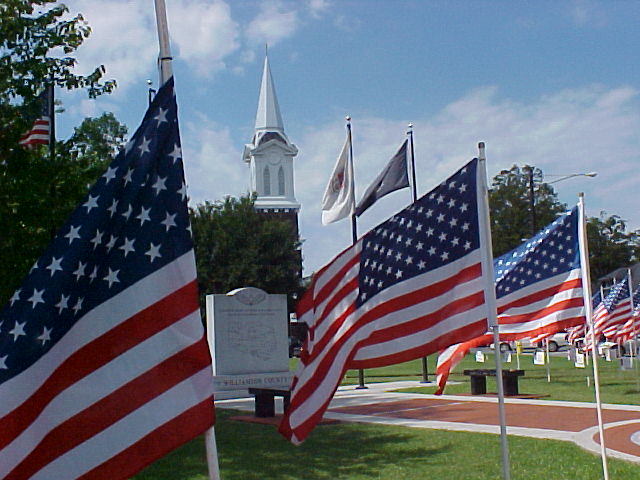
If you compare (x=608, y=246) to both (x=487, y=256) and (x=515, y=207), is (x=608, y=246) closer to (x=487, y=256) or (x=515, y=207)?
(x=515, y=207)

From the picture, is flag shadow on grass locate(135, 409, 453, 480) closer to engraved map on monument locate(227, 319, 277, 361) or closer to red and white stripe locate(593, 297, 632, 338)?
engraved map on monument locate(227, 319, 277, 361)

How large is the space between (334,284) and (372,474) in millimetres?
4840

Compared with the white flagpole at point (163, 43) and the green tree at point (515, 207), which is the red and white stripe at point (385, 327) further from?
the green tree at point (515, 207)

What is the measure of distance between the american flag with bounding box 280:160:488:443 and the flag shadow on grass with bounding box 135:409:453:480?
4633 mm

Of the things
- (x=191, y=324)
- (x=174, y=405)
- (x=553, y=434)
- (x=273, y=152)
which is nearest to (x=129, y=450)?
(x=174, y=405)

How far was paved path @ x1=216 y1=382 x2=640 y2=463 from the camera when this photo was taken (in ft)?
44.9

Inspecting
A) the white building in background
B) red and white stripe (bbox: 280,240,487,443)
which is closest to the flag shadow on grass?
red and white stripe (bbox: 280,240,487,443)

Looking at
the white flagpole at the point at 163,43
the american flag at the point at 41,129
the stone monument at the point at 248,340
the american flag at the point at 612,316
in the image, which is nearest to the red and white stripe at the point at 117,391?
the white flagpole at the point at 163,43

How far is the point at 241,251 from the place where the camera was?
5878 centimetres

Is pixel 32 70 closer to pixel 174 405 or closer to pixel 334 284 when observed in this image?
pixel 334 284

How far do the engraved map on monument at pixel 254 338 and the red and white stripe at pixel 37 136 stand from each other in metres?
12.7

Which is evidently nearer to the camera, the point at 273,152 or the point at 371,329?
the point at 371,329

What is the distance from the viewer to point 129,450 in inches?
176

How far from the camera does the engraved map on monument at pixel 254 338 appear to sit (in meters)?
25.5
